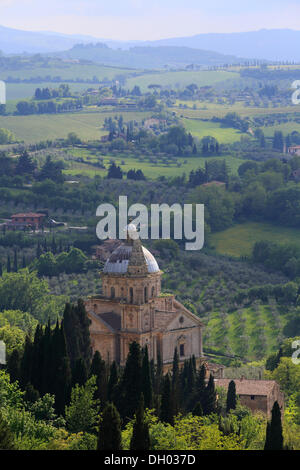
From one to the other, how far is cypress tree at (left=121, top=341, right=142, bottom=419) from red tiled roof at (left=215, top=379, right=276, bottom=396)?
16.5 metres

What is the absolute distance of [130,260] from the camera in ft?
274

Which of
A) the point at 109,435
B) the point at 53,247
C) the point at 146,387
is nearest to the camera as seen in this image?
Result: the point at 109,435

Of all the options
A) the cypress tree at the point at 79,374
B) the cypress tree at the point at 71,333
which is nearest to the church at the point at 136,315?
the cypress tree at the point at 71,333

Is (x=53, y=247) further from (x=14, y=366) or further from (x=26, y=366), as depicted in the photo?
(x=14, y=366)

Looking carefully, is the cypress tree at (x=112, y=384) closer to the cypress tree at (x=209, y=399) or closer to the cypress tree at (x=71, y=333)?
the cypress tree at (x=209, y=399)

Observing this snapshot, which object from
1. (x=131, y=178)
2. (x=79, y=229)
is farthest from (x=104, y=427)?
(x=131, y=178)

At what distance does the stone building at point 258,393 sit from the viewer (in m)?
80.9

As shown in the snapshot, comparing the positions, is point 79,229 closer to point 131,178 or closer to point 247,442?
point 131,178

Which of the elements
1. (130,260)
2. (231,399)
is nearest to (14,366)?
(231,399)

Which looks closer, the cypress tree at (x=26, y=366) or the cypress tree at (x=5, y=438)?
the cypress tree at (x=5, y=438)

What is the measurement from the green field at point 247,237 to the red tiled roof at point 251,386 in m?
66.9

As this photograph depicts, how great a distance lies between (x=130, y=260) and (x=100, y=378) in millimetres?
19493

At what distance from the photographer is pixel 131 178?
18362cm

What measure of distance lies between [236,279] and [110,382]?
72247 mm
